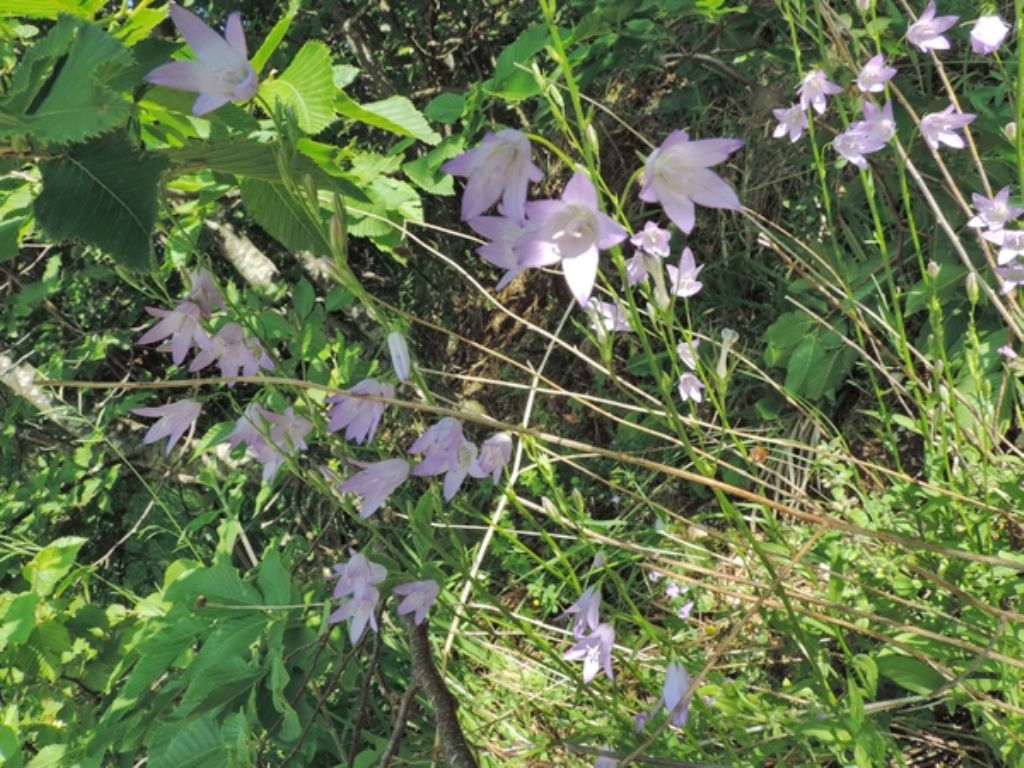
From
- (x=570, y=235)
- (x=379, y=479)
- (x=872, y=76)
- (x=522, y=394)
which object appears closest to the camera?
(x=570, y=235)

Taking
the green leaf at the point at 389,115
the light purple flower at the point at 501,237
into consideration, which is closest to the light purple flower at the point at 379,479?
the light purple flower at the point at 501,237

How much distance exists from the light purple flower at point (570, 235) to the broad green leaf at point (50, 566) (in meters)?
1.08

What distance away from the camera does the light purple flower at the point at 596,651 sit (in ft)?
3.36

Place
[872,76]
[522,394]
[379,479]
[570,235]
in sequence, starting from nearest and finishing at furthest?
[570,235] → [379,479] → [872,76] → [522,394]

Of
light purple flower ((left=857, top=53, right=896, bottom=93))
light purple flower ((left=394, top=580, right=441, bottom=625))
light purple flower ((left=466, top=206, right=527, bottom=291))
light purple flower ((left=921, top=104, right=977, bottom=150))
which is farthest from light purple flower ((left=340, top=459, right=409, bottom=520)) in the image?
light purple flower ((left=921, top=104, right=977, bottom=150))

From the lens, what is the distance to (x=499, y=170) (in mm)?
680

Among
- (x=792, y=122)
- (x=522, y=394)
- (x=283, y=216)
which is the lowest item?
(x=522, y=394)

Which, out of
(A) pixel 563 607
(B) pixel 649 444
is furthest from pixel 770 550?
(B) pixel 649 444

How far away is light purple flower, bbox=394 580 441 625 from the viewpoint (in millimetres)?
933

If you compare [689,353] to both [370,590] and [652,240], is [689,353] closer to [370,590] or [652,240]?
[652,240]

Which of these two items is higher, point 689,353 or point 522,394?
point 689,353

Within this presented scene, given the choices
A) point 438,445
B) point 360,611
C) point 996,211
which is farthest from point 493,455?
point 996,211

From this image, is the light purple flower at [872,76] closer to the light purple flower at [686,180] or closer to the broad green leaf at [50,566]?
the light purple flower at [686,180]

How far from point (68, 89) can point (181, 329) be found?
1.28 ft
